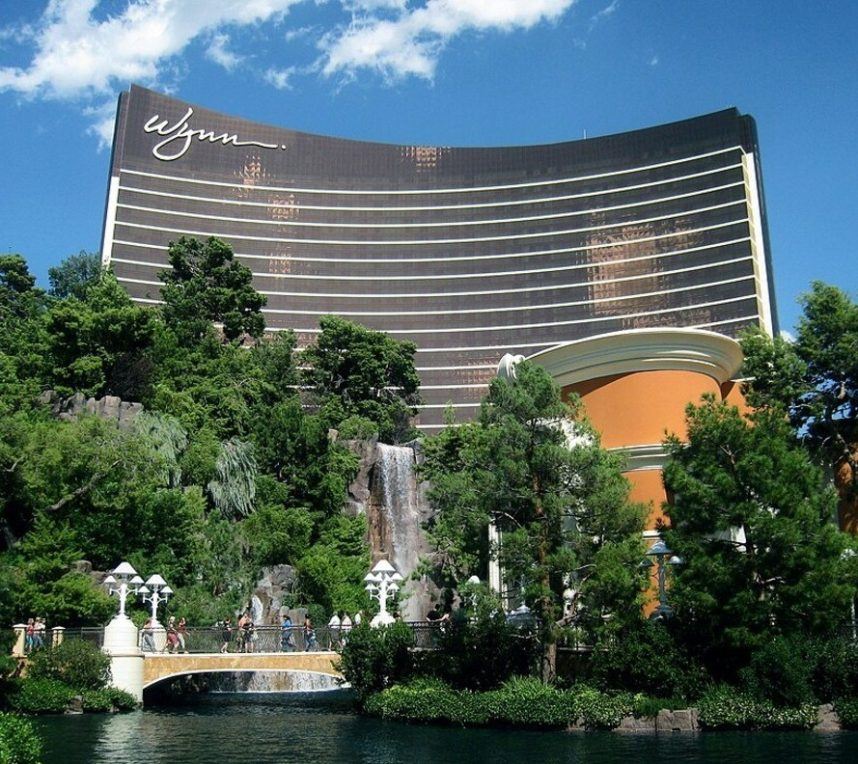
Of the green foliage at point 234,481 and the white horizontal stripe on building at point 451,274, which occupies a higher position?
the white horizontal stripe on building at point 451,274

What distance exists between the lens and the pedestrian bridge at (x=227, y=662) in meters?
31.2

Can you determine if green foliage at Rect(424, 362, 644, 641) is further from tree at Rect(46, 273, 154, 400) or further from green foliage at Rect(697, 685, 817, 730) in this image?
tree at Rect(46, 273, 154, 400)

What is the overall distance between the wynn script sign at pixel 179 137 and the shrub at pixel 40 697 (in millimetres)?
Answer: 78091

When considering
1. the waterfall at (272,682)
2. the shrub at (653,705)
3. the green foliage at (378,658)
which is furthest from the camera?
the waterfall at (272,682)

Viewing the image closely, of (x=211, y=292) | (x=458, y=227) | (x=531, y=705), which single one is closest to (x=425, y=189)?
(x=458, y=227)

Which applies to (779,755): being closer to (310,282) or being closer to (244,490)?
(244,490)

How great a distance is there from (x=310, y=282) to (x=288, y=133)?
54.0 feet

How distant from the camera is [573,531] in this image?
25.5 meters

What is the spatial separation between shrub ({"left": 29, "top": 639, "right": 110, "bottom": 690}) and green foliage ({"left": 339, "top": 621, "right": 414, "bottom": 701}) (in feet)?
24.8

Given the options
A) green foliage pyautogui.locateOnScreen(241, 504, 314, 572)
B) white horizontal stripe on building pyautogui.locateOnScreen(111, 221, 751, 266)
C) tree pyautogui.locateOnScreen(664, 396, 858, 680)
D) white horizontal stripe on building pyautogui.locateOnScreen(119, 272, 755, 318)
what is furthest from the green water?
white horizontal stripe on building pyautogui.locateOnScreen(111, 221, 751, 266)

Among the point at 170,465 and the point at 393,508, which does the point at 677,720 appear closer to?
the point at 170,465

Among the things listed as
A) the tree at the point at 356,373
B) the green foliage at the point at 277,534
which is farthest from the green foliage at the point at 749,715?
the tree at the point at 356,373

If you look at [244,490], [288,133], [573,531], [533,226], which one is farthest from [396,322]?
[573,531]

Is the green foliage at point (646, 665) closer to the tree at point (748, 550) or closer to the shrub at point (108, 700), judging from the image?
the tree at point (748, 550)
